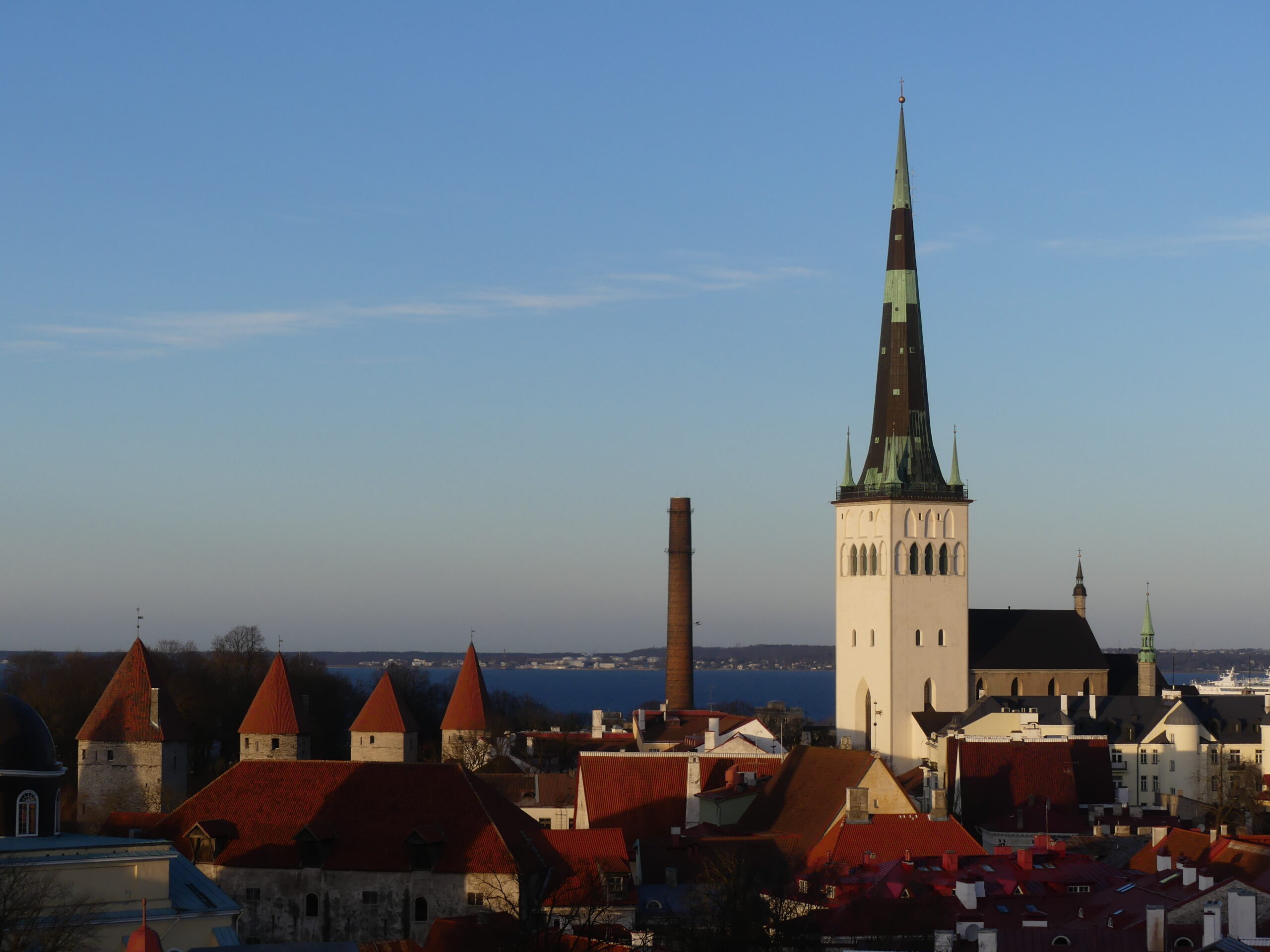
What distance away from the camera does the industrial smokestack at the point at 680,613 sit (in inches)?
4208

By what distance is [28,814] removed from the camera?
36.8 m

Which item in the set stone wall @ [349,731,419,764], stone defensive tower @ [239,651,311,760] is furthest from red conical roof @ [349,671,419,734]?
stone defensive tower @ [239,651,311,760]

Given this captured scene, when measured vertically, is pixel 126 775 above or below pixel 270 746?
below

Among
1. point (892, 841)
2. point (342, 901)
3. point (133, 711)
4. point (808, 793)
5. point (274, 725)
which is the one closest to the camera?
point (342, 901)

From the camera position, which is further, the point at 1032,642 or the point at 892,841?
the point at 1032,642

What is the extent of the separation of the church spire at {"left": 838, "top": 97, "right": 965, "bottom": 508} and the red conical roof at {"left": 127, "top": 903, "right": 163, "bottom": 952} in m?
54.1

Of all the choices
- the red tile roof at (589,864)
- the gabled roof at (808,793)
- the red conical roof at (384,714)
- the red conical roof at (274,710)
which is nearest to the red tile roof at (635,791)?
the gabled roof at (808,793)

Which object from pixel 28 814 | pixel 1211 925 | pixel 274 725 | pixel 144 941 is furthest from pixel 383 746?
pixel 1211 925

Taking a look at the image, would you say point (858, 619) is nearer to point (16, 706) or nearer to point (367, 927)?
point (367, 927)

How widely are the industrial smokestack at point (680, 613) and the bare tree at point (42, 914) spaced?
71.2 m

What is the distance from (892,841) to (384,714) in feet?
94.4

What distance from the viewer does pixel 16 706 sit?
37.0 metres

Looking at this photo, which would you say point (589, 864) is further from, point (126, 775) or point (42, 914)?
point (126, 775)

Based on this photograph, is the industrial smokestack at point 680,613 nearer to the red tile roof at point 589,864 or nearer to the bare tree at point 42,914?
the red tile roof at point 589,864
